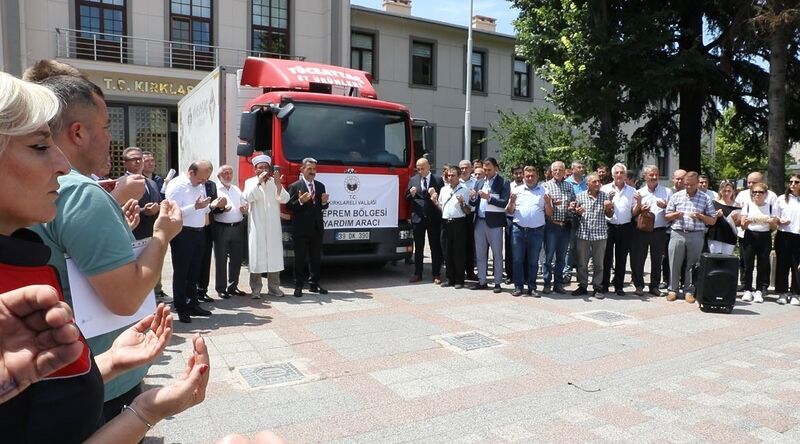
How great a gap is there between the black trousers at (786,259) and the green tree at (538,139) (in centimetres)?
735

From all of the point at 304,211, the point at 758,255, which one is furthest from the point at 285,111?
the point at 758,255

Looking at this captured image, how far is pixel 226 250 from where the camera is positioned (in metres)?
7.96

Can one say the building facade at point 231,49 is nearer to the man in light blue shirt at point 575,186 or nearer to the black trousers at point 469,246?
the man in light blue shirt at point 575,186

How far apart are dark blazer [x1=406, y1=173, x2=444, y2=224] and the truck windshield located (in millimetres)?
387

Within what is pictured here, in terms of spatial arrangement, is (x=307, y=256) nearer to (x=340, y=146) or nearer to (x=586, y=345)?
(x=340, y=146)

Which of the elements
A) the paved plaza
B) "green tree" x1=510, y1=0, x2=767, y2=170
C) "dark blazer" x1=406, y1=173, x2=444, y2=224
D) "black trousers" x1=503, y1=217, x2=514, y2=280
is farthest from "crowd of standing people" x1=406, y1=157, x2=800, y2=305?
"green tree" x1=510, y1=0, x2=767, y2=170

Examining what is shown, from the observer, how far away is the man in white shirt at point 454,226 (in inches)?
354

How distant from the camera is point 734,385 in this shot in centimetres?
466

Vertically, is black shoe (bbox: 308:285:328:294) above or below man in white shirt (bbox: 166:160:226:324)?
below

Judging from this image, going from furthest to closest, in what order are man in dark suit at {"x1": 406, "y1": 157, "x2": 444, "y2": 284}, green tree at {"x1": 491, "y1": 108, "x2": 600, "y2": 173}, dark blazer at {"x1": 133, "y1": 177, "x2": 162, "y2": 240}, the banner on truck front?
1. green tree at {"x1": 491, "y1": 108, "x2": 600, "y2": 173}
2. man in dark suit at {"x1": 406, "y1": 157, "x2": 444, "y2": 284}
3. the banner on truck front
4. dark blazer at {"x1": 133, "y1": 177, "x2": 162, "y2": 240}

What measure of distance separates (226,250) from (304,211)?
118cm

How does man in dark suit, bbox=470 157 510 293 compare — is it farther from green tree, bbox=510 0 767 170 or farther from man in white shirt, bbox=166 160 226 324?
green tree, bbox=510 0 767 170

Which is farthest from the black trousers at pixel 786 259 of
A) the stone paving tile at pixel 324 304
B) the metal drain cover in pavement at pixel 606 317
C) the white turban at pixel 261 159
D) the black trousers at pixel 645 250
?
the white turban at pixel 261 159

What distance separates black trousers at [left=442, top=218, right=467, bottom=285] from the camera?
29.6ft
